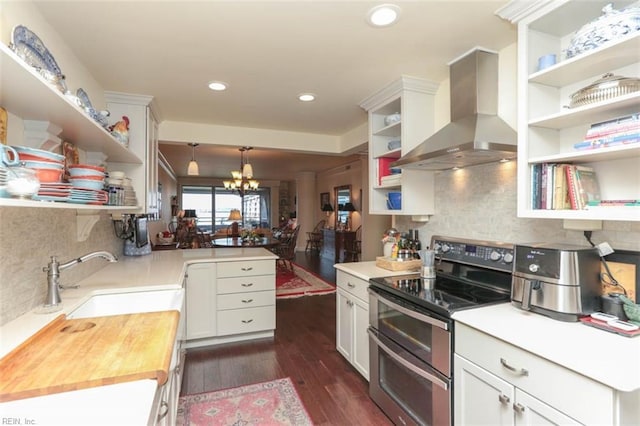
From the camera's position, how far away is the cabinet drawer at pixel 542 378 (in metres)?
1.00

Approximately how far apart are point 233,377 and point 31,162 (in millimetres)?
2139

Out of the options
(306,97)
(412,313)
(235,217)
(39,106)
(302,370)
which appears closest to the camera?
(39,106)

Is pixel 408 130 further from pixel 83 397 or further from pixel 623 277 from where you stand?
pixel 83 397

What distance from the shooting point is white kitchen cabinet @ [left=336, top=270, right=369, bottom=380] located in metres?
2.37

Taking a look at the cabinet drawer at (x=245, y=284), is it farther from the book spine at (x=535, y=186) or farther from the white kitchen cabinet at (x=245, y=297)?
the book spine at (x=535, y=186)

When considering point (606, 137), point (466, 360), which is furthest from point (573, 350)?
point (606, 137)

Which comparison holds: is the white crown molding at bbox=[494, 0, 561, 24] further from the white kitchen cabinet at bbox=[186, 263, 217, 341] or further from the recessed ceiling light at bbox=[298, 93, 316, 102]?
the white kitchen cabinet at bbox=[186, 263, 217, 341]

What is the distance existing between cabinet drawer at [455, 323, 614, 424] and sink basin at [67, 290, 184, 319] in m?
1.59

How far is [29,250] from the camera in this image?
1.48 metres

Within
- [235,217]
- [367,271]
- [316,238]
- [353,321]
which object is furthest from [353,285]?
[316,238]

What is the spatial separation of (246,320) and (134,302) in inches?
56.1

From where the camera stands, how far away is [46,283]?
163 cm

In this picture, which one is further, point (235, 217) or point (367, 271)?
point (235, 217)

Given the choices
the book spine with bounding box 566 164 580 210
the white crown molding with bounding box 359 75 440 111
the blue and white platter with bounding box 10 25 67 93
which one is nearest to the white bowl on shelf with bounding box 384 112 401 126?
the white crown molding with bounding box 359 75 440 111
